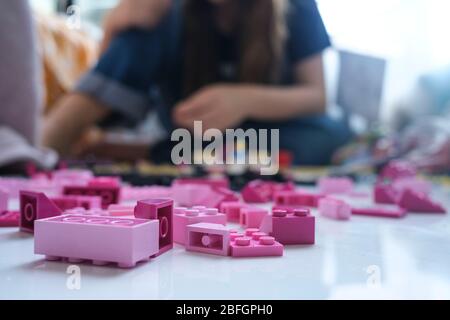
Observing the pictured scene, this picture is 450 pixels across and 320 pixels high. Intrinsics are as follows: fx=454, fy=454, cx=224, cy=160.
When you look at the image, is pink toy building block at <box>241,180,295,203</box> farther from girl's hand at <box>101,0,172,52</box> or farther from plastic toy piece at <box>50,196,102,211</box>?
girl's hand at <box>101,0,172,52</box>

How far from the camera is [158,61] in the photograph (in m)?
2.10

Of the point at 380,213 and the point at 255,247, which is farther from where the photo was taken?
the point at 380,213

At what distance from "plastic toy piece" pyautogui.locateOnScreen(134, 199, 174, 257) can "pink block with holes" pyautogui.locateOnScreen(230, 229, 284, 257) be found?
0.22 ft

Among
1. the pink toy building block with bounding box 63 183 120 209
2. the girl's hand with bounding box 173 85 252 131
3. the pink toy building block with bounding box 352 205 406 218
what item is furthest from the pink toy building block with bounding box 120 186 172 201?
the girl's hand with bounding box 173 85 252 131

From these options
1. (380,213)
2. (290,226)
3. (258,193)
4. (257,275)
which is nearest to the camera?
(257,275)

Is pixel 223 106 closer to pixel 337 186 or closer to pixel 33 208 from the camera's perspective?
pixel 337 186

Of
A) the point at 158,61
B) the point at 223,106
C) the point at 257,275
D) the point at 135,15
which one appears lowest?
the point at 257,275

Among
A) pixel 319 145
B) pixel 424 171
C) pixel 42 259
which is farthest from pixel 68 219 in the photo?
pixel 319 145

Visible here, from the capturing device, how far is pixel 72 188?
736mm

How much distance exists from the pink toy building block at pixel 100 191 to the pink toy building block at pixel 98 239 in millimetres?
286

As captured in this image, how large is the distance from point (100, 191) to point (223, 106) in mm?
1327

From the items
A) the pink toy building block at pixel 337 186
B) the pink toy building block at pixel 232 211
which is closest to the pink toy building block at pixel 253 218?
the pink toy building block at pixel 232 211

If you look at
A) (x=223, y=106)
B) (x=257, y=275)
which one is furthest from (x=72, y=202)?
(x=223, y=106)
